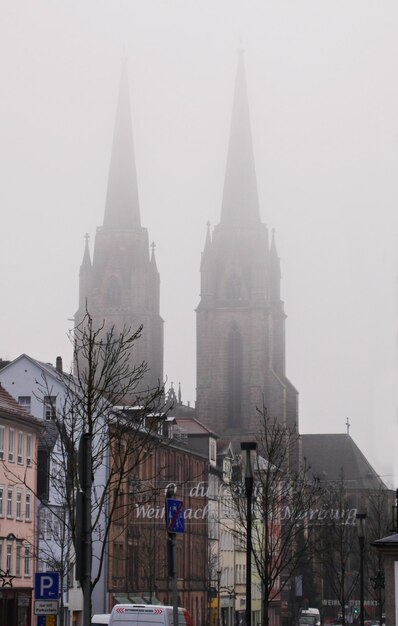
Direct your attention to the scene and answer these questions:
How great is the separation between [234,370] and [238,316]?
5.71 meters

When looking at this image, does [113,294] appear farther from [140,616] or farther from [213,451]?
[140,616]

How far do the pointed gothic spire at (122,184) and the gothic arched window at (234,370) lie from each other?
17566 mm

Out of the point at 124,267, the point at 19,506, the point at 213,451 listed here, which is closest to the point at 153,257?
the point at 124,267

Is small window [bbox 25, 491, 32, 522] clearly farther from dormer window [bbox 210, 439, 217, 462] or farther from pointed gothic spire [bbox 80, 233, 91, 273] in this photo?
pointed gothic spire [bbox 80, 233, 91, 273]

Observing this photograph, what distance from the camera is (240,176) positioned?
6373 inches

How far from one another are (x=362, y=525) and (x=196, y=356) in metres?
108

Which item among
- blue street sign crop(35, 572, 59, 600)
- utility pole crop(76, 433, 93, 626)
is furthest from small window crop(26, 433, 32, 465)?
utility pole crop(76, 433, 93, 626)

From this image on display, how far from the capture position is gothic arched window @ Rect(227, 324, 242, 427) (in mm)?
157363

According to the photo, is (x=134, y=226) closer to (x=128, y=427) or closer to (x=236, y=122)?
(x=236, y=122)

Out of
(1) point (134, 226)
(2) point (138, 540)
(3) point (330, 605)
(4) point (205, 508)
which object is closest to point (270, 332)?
(1) point (134, 226)

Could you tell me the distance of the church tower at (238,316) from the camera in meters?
156

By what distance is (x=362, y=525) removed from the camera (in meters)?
52.5

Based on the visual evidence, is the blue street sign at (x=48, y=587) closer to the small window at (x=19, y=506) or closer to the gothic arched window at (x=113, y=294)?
the small window at (x=19, y=506)

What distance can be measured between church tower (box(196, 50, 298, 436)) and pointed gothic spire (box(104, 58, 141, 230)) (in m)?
10.4
